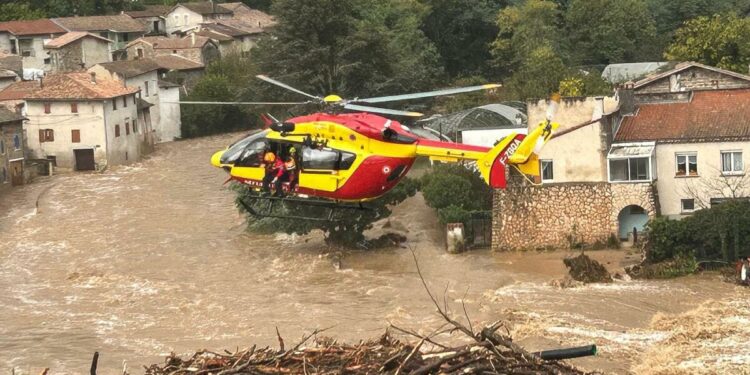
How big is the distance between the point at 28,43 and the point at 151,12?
53.0 feet

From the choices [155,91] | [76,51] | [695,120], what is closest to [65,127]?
[155,91]

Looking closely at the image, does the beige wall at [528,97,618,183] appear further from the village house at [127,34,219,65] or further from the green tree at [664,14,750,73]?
the village house at [127,34,219,65]

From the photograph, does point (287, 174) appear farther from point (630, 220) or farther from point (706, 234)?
point (630, 220)

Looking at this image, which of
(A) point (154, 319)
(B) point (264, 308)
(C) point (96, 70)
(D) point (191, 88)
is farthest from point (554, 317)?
(D) point (191, 88)

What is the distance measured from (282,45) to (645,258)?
2818 cm

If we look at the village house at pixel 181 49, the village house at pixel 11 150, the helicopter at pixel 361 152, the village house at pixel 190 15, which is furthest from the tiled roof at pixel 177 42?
the helicopter at pixel 361 152

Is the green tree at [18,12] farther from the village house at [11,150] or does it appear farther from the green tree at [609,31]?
the green tree at [609,31]

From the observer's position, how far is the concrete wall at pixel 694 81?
5453cm

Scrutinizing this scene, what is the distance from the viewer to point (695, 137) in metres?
Answer: 43.2

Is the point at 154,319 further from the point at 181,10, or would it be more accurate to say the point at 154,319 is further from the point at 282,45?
the point at 181,10

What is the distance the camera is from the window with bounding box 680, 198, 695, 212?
43.2m

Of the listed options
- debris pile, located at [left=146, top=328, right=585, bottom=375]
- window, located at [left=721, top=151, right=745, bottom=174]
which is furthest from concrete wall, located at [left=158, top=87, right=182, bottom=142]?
debris pile, located at [left=146, top=328, right=585, bottom=375]

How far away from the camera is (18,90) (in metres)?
66.1

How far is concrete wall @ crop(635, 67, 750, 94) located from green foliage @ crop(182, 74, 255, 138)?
26.0m
